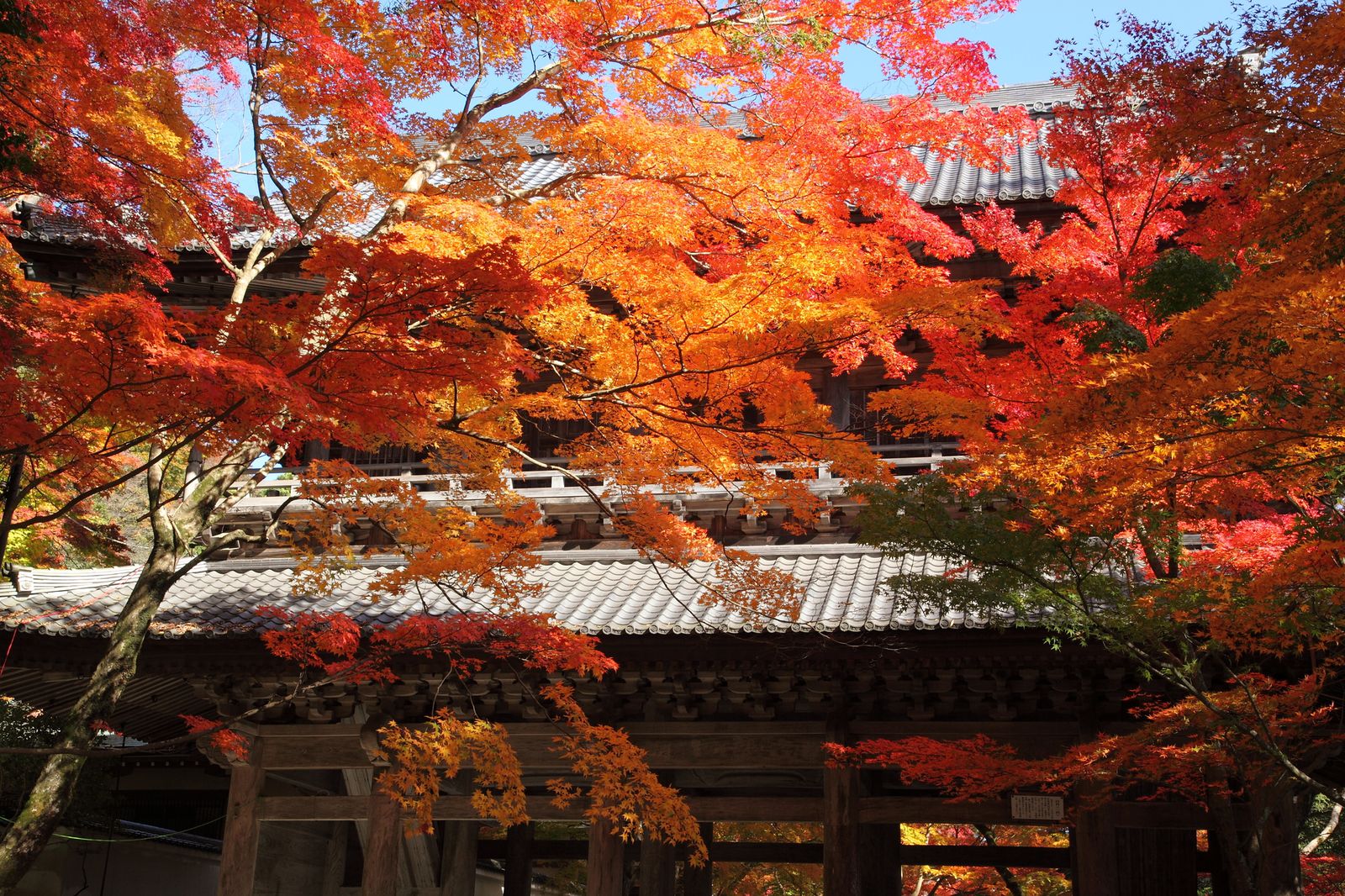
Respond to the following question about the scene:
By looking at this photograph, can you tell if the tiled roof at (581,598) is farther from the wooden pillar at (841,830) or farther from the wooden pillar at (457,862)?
the wooden pillar at (457,862)

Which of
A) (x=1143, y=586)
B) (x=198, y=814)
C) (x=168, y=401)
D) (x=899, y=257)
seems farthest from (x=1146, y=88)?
(x=198, y=814)

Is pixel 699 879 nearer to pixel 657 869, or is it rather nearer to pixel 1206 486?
pixel 657 869

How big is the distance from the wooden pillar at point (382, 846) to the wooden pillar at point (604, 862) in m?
1.63

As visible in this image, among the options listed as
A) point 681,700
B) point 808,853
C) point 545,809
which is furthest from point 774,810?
point 808,853

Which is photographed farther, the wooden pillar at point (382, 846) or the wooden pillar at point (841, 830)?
the wooden pillar at point (382, 846)

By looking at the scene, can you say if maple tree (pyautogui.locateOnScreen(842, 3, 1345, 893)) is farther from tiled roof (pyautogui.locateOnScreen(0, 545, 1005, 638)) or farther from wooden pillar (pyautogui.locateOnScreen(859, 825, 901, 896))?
wooden pillar (pyautogui.locateOnScreen(859, 825, 901, 896))

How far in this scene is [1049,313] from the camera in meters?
11.8

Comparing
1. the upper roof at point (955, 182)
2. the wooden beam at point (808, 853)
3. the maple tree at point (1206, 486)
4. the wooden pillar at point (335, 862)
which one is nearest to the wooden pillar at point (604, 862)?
the wooden beam at point (808, 853)

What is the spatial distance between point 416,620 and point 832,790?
11.6ft

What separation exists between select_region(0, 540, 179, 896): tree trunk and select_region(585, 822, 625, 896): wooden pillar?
13.0ft

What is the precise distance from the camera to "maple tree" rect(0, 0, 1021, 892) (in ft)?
19.2

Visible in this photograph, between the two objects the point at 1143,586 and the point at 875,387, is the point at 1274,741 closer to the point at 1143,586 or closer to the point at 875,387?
the point at 1143,586

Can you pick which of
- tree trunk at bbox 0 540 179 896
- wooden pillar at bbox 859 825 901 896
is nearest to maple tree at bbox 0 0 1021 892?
tree trunk at bbox 0 540 179 896

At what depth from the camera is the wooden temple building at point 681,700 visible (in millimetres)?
8180
